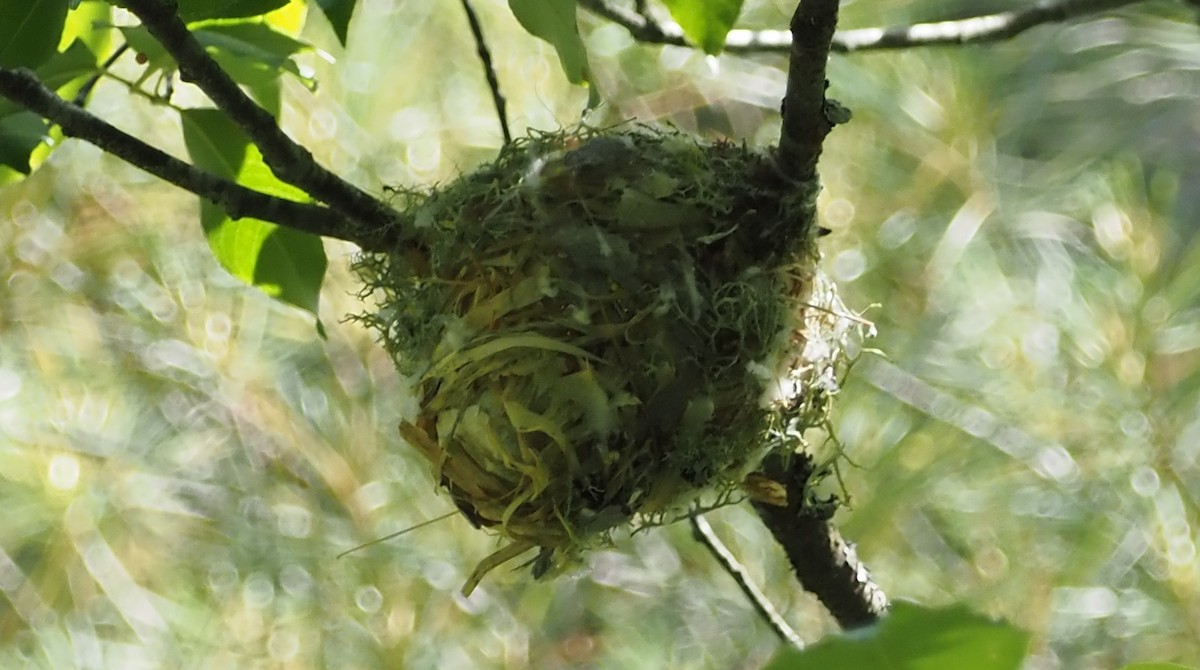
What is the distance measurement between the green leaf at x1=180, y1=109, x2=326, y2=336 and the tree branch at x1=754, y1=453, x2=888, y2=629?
14.8 inches

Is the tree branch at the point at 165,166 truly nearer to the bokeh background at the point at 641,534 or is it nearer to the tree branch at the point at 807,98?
the tree branch at the point at 807,98

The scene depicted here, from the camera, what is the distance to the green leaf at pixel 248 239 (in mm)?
802

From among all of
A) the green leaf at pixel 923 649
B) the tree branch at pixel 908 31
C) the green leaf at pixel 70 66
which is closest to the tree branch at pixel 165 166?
the green leaf at pixel 70 66

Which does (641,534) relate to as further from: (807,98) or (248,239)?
(807,98)

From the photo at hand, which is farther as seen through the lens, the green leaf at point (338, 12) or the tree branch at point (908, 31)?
the tree branch at point (908, 31)

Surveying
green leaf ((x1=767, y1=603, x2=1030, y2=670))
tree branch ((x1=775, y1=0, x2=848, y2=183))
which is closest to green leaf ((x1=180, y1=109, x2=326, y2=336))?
tree branch ((x1=775, y1=0, x2=848, y2=183))

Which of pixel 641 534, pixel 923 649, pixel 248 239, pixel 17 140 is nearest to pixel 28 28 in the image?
pixel 17 140

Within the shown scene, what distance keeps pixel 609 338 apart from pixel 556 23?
0.65 feet

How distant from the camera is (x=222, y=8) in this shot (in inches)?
24.8

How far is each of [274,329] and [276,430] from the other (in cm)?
21

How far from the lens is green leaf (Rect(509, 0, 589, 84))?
2.08 feet

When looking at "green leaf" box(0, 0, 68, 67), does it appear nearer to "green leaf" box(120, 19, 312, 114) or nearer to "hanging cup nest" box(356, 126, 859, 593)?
"green leaf" box(120, 19, 312, 114)

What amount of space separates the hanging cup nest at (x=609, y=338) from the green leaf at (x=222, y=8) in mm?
175

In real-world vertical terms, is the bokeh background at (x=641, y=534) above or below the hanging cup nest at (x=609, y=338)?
below
